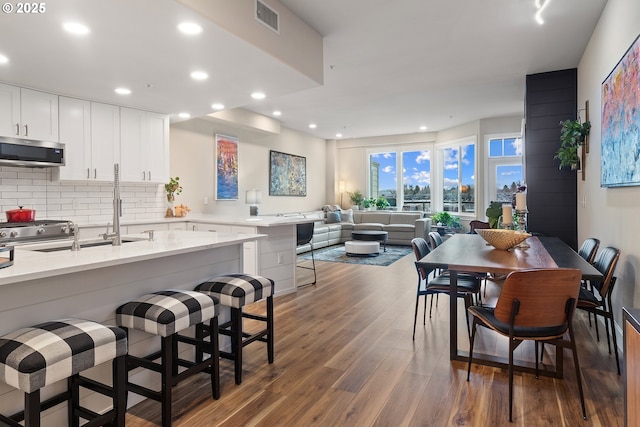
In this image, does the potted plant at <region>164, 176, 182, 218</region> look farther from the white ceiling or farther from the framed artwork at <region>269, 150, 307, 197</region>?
the framed artwork at <region>269, 150, 307, 197</region>

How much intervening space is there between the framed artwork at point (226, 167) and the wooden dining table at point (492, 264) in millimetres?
4864

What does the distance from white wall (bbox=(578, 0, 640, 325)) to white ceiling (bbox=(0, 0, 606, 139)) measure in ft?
1.08

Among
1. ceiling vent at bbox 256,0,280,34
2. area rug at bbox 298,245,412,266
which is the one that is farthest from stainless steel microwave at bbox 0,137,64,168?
area rug at bbox 298,245,412,266

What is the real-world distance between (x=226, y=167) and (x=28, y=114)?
344 centimetres

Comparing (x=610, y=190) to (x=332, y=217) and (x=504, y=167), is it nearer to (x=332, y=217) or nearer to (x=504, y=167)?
(x=504, y=167)

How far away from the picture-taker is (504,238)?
313cm

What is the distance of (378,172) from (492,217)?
17.8 feet

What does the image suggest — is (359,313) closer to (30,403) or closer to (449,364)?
(449,364)

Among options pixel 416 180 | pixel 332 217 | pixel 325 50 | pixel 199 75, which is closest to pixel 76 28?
pixel 199 75

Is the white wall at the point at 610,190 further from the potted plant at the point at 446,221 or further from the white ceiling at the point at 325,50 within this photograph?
the potted plant at the point at 446,221

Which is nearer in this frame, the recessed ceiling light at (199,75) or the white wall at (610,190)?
the white wall at (610,190)

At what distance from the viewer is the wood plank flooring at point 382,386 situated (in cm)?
204

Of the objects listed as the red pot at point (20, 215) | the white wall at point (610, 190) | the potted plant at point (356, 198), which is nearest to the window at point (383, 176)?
the potted plant at point (356, 198)

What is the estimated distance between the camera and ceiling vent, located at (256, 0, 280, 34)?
3.07 metres
